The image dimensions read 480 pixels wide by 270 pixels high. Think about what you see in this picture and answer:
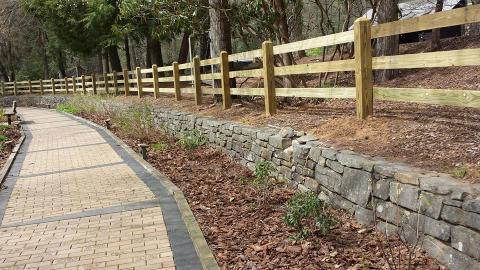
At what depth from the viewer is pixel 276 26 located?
10750mm

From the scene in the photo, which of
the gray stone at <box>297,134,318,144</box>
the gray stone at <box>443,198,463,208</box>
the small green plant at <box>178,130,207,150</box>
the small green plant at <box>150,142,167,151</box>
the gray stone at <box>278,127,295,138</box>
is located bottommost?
the small green plant at <box>150,142,167,151</box>

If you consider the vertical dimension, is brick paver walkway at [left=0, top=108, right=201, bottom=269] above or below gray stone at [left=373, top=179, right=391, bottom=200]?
below

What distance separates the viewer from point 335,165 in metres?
5.26

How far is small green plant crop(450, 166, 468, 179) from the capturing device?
149 inches

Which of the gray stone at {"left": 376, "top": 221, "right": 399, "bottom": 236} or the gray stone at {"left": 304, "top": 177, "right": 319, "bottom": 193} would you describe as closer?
the gray stone at {"left": 376, "top": 221, "right": 399, "bottom": 236}

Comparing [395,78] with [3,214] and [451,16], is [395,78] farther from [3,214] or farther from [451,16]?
[3,214]

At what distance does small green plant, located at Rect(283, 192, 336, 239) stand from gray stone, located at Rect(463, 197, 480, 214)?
1.45 metres

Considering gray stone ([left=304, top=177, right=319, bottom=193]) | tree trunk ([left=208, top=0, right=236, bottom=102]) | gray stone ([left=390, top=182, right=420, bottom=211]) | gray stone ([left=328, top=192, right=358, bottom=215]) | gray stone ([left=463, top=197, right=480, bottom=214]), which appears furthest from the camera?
tree trunk ([left=208, top=0, right=236, bottom=102])

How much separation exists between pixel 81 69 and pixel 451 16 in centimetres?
4861

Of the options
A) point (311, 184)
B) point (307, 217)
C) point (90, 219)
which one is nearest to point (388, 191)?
point (307, 217)

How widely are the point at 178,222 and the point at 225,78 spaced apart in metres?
5.36

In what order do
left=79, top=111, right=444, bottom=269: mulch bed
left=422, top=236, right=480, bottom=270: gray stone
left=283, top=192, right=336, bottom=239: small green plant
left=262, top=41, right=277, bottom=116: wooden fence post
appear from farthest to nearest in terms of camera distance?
left=262, top=41, right=277, bottom=116: wooden fence post < left=283, top=192, right=336, bottom=239: small green plant < left=79, top=111, right=444, bottom=269: mulch bed < left=422, top=236, right=480, bottom=270: gray stone

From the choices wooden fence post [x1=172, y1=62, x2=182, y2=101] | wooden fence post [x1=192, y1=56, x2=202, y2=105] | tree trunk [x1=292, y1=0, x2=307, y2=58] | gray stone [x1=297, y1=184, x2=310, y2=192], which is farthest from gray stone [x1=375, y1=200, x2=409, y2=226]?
wooden fence post [x1=172, y1=62, x2=182, y2=101]

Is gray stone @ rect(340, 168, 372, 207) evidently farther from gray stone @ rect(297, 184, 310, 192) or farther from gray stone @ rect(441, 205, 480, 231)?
gray stone @ rect(441, 205, 480, 231)
